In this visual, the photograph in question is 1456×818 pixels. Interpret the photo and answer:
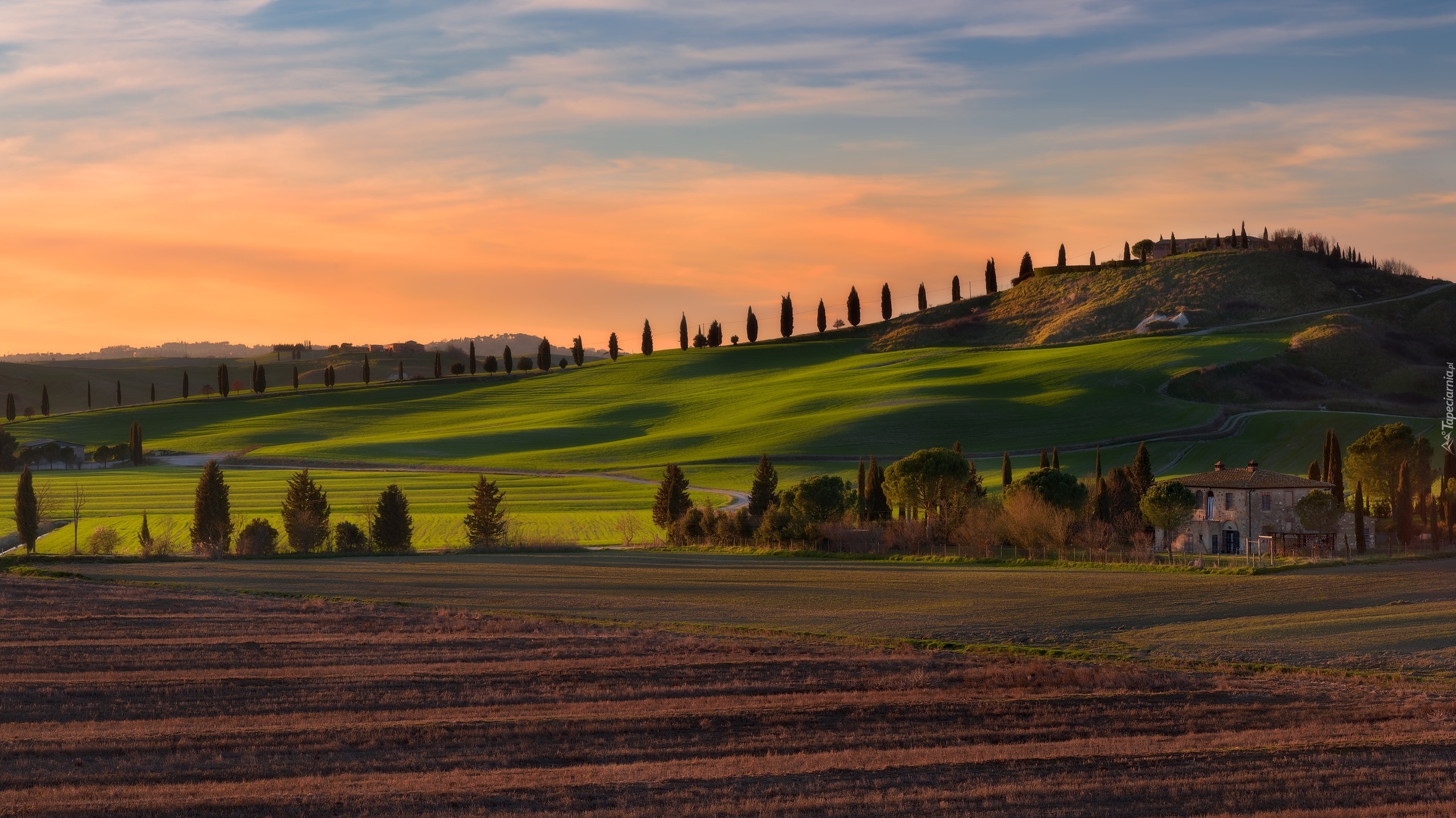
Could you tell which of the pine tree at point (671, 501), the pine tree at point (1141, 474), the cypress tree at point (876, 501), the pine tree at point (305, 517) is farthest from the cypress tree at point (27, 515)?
the pine tree at point (1141, 474)

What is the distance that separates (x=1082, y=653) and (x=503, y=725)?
56.1 feet

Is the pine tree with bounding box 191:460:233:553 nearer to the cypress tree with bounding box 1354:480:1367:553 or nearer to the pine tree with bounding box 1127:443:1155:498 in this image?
the pine tree with bounding box 1127:443:1155:498

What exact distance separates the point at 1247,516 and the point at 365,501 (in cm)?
6516

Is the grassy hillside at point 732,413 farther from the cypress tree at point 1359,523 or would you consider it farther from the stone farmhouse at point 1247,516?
the cypress tree at point 1359,523

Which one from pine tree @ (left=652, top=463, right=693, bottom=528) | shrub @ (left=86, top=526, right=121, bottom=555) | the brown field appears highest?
pine tree @ (left=652, top=463, right=693, bottom=528)

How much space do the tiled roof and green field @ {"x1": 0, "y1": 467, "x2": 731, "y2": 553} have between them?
3416 centimetres

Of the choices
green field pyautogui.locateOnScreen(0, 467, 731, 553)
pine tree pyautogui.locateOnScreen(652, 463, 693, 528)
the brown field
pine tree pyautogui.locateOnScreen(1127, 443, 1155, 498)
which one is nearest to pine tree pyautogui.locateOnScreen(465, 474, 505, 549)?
green field pyautogui.locateOnScreen(0, 467, 731, 553)

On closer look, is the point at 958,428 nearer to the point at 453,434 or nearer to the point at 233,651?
the point at 453,434

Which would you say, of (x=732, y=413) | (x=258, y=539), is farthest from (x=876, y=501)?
(x=732, y=413)

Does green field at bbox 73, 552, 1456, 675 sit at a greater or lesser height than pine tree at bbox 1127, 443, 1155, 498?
lesser

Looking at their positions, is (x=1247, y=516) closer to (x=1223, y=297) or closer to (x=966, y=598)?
(x=966, y=598)

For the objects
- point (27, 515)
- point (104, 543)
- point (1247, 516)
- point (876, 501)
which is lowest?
point (1247, 516)

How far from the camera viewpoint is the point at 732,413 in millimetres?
156375

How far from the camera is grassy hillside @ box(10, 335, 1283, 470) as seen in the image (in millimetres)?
127250
